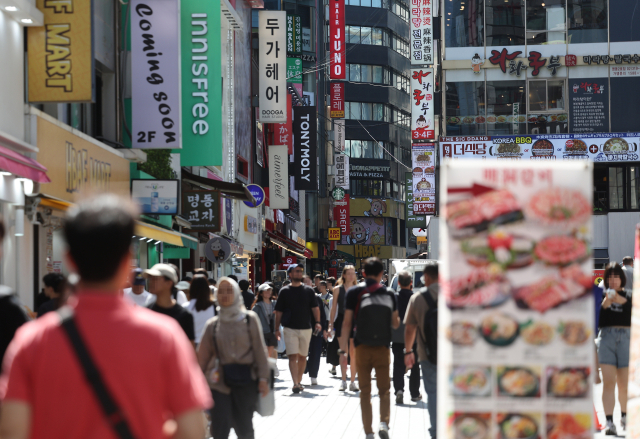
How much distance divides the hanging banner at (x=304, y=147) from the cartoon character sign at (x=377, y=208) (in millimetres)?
39593

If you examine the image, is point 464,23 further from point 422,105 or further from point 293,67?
point 293,67

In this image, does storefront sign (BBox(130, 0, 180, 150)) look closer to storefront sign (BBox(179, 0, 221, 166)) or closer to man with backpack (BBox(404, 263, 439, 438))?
storefront sign (BBox(179, 0, 221, 166))

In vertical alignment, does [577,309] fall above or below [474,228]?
below

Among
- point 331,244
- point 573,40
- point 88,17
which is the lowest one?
point 331,244

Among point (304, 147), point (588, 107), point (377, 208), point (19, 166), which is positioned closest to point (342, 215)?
point (377, 208)

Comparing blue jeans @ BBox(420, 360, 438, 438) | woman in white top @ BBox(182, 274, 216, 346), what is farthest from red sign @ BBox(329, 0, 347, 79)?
blue jeans @ BBox(420, 360, 438, 438)

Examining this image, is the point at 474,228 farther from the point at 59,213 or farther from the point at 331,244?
the point at 331,244

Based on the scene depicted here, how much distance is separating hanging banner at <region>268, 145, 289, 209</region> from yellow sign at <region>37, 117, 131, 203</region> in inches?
834

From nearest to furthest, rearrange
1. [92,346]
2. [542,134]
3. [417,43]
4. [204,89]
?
[92,346] < [204,89] < [542,134] < [417,43]

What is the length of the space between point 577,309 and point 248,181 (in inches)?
1244

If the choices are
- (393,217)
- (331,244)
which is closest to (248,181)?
(331,244)

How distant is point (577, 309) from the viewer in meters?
5.14

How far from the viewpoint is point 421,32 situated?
4819cm

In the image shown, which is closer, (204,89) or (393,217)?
(204,89)
